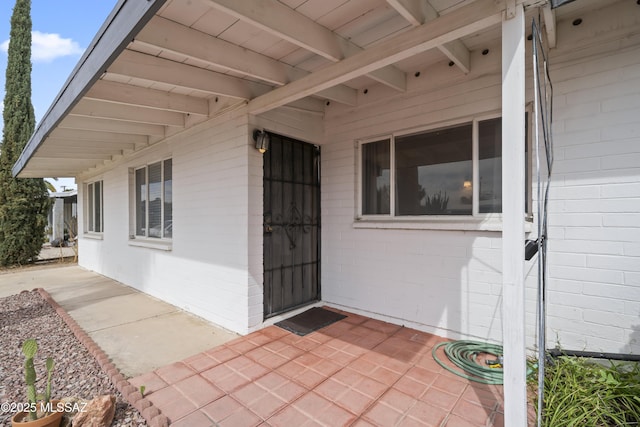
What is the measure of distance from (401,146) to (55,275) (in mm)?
8632

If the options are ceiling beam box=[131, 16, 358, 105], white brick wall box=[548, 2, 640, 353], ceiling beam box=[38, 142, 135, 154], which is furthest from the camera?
ceiling beam box=[38, 142, 135, 154]

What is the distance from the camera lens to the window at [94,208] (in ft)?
25.3

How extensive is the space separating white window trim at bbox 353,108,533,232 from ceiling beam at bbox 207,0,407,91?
1.30 meters

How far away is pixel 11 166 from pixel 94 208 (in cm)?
344

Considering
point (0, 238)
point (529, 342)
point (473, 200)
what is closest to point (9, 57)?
point (0, 238)

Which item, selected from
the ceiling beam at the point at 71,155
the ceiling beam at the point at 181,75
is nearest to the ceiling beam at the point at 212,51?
the ceiling beam at the point at 181,75

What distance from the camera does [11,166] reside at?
28.9 feet

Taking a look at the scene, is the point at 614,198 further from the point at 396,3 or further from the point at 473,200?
the point at 396,3

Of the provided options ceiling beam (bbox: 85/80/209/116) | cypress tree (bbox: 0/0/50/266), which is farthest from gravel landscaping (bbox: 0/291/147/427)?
cypress tree (bbox: 0/0/50/266)

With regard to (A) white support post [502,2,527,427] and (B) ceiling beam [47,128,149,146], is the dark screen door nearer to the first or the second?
(A) white support post [502,2,527,427]

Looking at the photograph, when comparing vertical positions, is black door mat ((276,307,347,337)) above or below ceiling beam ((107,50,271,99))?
below

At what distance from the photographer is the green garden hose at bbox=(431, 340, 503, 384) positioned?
7.90ft

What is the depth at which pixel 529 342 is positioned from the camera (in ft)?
8.70

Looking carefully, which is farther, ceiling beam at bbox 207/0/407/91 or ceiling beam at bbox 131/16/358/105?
ceiling beam at bbox 131/16/358/105
